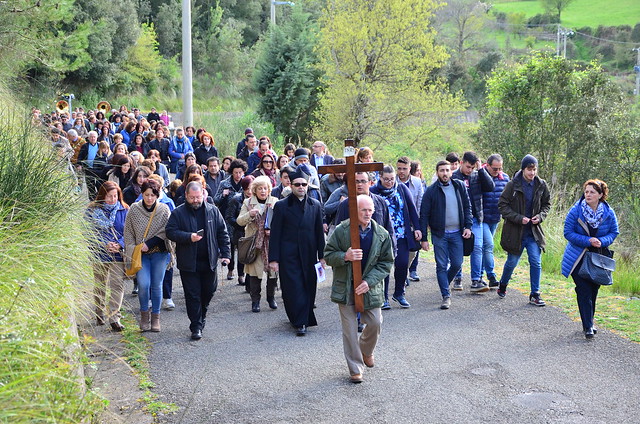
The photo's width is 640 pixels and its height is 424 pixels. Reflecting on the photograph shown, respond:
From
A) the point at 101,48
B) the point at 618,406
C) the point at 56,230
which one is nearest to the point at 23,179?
the point at 56,230

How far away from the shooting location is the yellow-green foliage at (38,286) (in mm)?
4398

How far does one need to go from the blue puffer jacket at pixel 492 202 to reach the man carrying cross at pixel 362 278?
4439mm

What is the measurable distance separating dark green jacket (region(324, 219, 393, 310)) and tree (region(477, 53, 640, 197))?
A: 12740mm

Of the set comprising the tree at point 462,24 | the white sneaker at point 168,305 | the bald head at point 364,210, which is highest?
the tree at point 462,24

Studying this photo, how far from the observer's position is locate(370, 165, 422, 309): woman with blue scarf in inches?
422

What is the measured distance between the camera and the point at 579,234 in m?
9.21

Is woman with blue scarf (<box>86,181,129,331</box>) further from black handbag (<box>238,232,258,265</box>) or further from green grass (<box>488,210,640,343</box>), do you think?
green grass (<box>488,210,640,343</box>)

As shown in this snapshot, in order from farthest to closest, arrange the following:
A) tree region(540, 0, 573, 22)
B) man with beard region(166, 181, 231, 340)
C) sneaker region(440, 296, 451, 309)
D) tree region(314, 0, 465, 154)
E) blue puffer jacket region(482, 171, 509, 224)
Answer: tree region(540, 0, 573, 22)
tree region(314, 0, 465, 154)
blue puffer jacket region(482, 171, 509, 224)
sneaker region(440, 296, 451, 309)
man with beard region(166, 181, 231, 340)

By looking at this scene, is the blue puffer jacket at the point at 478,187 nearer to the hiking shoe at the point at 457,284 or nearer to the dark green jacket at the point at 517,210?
the dark green jacket at the point at 517,210

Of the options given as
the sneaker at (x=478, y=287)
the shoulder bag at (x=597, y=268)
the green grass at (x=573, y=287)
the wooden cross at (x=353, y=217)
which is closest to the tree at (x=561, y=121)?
the green grass at (x=573, y=287)

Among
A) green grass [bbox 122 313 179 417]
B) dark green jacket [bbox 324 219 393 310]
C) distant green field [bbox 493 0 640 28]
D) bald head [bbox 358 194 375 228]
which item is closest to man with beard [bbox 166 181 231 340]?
green grass [bbox 122 313 179 417]

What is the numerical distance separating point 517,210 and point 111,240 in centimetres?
565

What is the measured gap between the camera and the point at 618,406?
6883mm

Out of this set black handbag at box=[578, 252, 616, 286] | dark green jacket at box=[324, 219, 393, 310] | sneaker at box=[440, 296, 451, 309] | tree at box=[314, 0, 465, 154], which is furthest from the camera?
tree at box=[314, 0, 465, 154]
